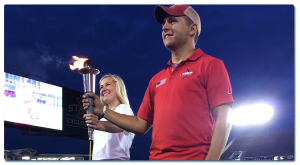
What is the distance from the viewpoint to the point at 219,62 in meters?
2.09

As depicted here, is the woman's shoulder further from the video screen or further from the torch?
the video screen

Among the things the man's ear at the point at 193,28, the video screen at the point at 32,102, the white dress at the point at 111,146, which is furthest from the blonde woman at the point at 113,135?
the video screen at the point at 32,102

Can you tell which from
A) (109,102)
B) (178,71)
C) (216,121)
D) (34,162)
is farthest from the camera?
(109,102)

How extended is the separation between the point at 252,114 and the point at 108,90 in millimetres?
14845

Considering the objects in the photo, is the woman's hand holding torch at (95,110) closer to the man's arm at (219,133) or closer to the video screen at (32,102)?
the man's arm at (219,133)

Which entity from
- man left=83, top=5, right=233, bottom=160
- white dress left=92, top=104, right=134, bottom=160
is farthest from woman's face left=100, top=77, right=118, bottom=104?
man left=83, top=5, right=233, bottom=160

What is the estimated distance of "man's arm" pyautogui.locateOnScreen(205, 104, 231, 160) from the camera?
1.80 metres

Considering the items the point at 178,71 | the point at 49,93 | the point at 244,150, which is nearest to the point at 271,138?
the point at 244,150

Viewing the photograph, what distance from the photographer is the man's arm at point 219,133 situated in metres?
1.80

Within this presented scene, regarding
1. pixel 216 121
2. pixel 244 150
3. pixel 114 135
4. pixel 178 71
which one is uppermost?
pixel 178 71

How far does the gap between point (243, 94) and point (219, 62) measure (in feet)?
64.5

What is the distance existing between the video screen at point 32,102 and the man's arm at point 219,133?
1120 centimetres

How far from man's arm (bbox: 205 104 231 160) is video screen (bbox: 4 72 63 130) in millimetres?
11204

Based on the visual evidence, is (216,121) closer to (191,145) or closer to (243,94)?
(191,145)
